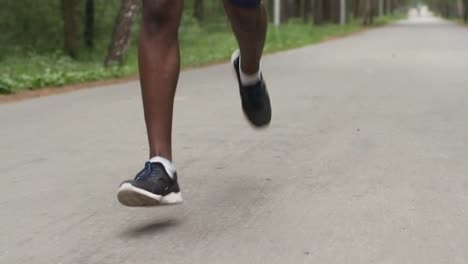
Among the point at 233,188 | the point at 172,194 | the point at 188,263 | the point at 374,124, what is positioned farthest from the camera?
the point at 374,124

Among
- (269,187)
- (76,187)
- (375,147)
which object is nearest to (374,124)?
(375,147)

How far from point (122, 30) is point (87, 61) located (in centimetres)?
547

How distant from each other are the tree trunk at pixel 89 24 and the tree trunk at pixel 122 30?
38.1 ft

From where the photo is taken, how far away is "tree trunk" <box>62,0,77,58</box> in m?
24.0

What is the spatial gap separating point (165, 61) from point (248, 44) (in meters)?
0.76

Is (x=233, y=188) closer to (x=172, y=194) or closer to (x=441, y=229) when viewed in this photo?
(x=172, y=194)

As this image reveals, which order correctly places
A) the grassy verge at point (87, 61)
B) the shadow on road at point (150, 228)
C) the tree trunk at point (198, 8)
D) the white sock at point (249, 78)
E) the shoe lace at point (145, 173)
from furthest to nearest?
1. the tree trunk at point (198, 8)
2. the grassy verge at point (87, 61)
3. the white sock at point (249, 78)
4. the shadow on road at point (150, 228)
5. the shoe lace at point (145, 173)

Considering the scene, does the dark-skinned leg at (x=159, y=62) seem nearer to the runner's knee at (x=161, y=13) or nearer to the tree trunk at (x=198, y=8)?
the runner's knee at (x=161, y=13)

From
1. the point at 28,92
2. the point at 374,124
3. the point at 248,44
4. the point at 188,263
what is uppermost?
the point at 248,44

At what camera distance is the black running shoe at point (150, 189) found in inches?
98.0

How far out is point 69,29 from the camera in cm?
2420

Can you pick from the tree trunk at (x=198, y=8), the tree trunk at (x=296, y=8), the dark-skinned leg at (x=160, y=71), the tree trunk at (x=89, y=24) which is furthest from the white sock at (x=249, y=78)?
the tree trunk at (x=296, y=8)

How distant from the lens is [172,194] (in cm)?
266

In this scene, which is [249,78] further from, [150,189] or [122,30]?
[122,30]
